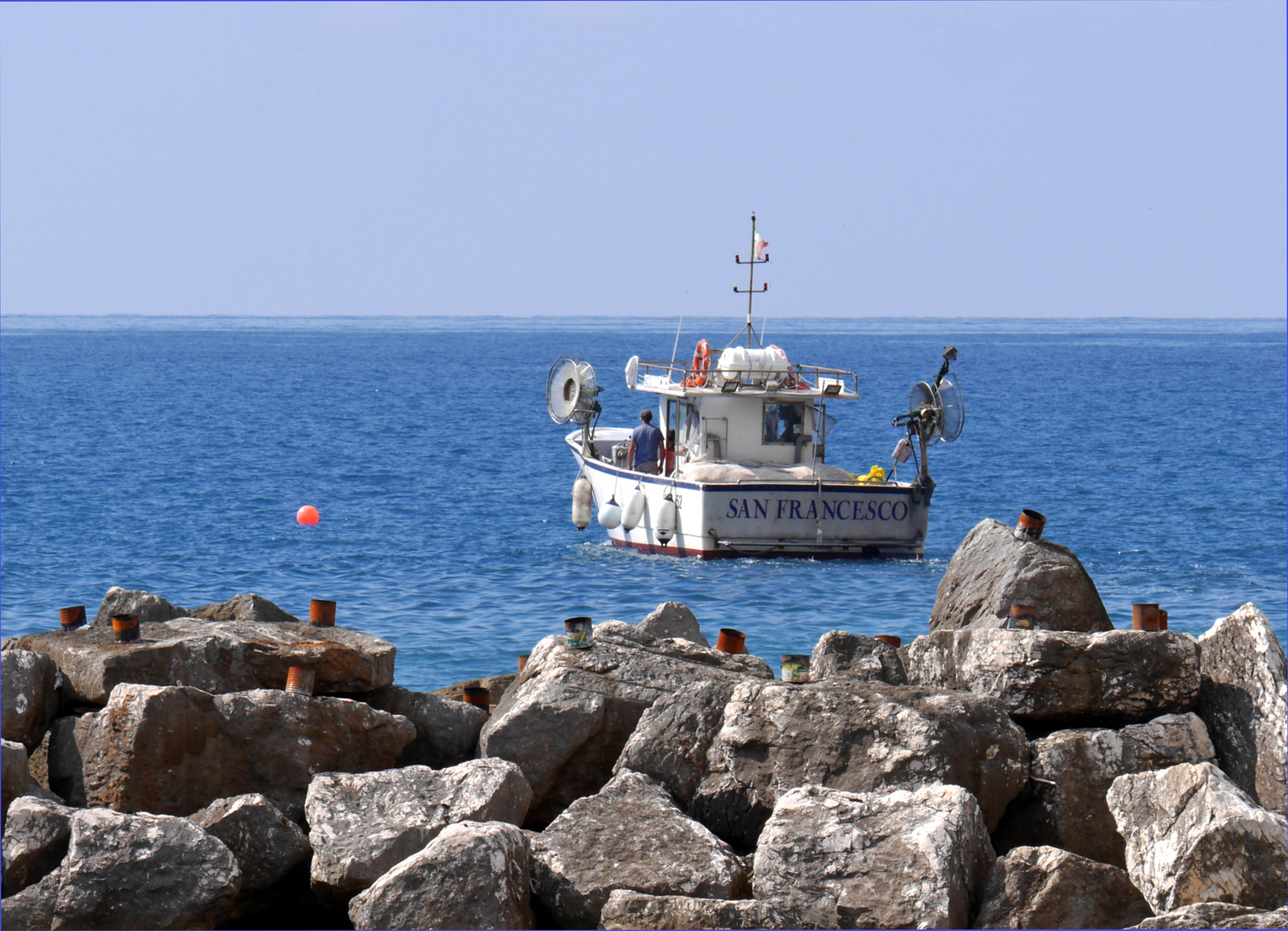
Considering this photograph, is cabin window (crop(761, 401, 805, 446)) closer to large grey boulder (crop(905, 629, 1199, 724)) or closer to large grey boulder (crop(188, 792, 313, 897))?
large grey boulder (crop(905, 629, 1199, 724))

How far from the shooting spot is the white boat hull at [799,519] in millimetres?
21953

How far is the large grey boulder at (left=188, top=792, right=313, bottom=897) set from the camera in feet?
23.1

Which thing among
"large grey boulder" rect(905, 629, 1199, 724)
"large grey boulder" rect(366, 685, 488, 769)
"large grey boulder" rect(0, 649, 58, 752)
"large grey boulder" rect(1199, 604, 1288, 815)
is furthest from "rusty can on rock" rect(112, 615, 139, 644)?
"large grey boulder" rect(1199, 604, 1288, 815)

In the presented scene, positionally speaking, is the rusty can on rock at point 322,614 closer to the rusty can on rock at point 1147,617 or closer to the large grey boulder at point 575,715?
the large grey boulder at point 575,715

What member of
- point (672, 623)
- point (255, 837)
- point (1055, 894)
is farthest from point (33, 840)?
point (672, 623)

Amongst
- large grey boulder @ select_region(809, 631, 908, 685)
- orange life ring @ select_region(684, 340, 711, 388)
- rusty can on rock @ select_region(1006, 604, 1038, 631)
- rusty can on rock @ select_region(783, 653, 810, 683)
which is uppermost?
orange life ring @ select_region(684, 340, 711, 388)

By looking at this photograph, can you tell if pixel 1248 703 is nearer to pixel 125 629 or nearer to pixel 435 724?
pixel 435 724

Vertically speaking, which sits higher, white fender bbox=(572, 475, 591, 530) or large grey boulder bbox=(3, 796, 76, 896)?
large grey boulder bbox=(3, 796, 76, 896)

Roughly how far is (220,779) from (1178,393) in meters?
82.3

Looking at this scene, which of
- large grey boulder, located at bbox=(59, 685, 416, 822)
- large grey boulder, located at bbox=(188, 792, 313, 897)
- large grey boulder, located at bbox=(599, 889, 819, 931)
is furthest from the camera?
large grey boulder, located at bbox=(59, 685, 416, 822)

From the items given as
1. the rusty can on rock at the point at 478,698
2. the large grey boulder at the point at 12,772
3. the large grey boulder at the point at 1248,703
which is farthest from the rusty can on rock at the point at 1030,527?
the large grey boulder at the point at 12,772

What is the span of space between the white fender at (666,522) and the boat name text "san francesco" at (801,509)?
1068 mm

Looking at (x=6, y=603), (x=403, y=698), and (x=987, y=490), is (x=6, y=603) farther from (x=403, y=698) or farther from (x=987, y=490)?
(x=987, y=490)

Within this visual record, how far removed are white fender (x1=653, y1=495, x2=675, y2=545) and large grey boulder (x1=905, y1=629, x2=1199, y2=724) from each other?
14743 mm
